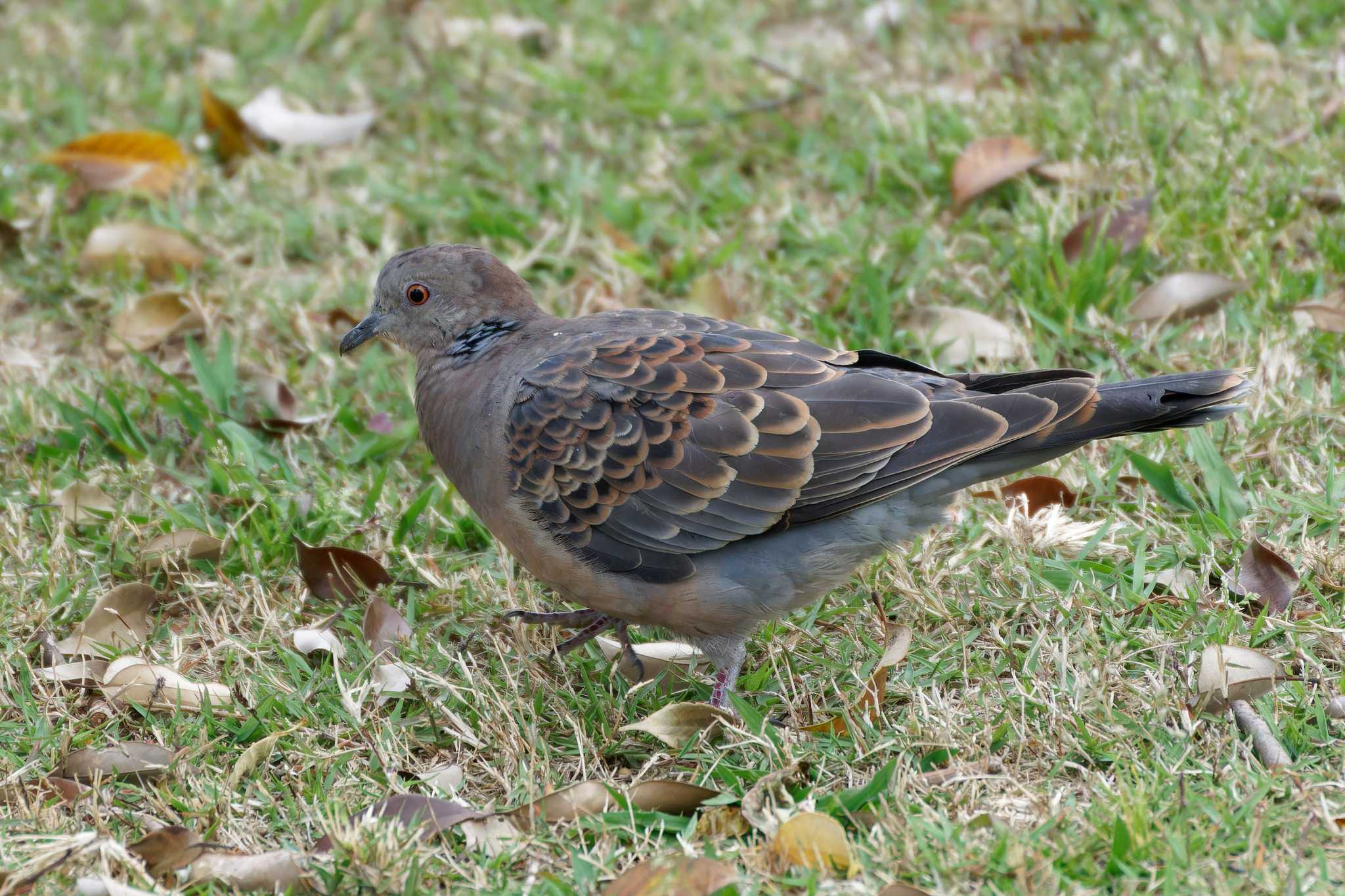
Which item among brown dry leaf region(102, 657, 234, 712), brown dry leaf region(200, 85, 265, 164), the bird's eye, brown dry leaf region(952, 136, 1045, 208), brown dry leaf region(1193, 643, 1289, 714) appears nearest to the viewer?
brown dry leaf region(1193, 643, 1289, 714)

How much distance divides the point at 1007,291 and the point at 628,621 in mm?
2082

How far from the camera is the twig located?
10.3 ft

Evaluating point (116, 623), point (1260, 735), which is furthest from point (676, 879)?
point (116, 623)

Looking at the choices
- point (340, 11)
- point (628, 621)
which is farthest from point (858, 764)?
point (340, 11)

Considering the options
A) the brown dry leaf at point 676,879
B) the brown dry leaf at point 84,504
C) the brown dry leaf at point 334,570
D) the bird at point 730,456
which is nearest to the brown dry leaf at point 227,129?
the brown dry leaf at point 84,504

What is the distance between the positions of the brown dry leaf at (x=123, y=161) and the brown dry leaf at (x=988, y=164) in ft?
10.5

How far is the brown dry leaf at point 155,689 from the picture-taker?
3.61 meters

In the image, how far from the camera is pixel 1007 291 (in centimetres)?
508

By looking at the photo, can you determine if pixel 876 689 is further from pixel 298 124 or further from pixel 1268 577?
pixel 298 124

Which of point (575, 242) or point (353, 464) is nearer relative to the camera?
point (353, 464)

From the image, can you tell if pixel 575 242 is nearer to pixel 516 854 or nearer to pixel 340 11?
pixel 340 11

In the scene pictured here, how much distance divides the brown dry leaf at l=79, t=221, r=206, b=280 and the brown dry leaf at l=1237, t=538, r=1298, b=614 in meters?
3.94

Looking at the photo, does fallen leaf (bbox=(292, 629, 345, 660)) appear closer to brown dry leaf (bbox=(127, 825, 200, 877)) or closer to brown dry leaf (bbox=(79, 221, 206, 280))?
brown dry leaf (bbox=(127, 825, 200, 877))

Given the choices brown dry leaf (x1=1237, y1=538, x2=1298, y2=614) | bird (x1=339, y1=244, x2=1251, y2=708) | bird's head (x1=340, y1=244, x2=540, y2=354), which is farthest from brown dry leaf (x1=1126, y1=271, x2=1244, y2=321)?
bird's head (x1=340, y1=244, x2=540, y2=354)
